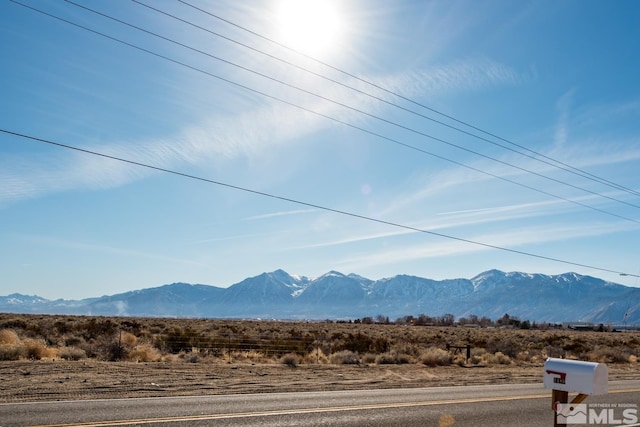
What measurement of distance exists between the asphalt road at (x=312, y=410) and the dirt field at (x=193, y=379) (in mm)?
1779

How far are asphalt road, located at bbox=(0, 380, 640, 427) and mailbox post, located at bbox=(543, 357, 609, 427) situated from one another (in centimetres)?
444

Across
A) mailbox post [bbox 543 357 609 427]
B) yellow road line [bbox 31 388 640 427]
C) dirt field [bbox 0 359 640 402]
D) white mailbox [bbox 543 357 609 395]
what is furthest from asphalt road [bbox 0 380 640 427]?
white mailbox [bbox 543 357 609 395]

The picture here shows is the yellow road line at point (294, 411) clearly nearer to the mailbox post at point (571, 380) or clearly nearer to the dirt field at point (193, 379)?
the dirt field at point (193, 379)

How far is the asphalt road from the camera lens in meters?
10.6

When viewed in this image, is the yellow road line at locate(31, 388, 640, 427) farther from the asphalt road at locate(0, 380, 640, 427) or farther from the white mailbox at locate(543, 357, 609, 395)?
the white mailbox at locate(543, 357, 609, 395)

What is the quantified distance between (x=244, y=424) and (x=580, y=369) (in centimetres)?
596

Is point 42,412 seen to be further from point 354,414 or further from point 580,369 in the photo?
point 580,369

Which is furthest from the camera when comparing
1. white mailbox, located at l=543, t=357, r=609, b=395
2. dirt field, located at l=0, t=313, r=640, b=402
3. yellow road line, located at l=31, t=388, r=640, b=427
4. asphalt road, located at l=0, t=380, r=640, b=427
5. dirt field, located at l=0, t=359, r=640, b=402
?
dirt field, located at l=0, t=313, r=640, b=402

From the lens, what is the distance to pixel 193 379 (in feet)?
60.4

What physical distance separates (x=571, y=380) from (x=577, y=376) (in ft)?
0.29

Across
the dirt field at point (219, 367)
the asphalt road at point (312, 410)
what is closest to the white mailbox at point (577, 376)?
the asphalt road at point (312, 410)

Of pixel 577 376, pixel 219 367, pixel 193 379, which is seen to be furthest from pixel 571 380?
pixel 219 367

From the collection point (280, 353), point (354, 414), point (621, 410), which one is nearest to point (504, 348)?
point (280, 353)

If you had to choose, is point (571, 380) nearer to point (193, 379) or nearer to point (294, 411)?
point (294, 411)
